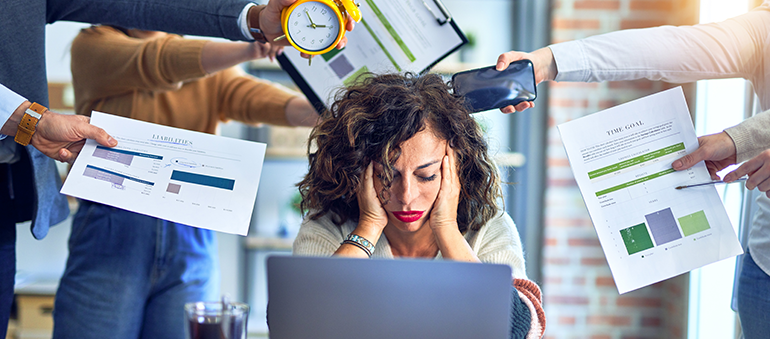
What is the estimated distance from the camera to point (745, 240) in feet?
4.51

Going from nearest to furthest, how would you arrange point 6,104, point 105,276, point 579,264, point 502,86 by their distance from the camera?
point 6,104
point 502,86
point 105,276
point 579,264

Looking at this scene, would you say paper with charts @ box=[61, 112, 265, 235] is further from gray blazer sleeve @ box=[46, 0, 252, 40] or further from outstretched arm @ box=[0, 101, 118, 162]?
gray blazer sleeve @ box=[46, 0, 252, 40]

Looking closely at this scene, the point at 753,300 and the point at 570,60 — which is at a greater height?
the point at 570,60

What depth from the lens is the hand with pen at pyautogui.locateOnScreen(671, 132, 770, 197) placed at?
1.02 meters

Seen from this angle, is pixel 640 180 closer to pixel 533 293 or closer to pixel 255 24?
pixel 533 293

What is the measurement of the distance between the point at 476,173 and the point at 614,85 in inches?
62.1

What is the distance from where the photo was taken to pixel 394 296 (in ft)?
2.40


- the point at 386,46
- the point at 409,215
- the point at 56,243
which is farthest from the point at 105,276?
the point at 56,243

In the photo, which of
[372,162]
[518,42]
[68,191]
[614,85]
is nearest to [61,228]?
[68,191]

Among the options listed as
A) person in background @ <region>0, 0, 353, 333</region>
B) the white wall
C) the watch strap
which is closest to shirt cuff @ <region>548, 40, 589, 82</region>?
person in background @ <region>0, 0, 353, 333</region>

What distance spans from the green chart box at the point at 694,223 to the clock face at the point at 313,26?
0.87 meters

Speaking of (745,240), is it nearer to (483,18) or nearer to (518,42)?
(518,42)

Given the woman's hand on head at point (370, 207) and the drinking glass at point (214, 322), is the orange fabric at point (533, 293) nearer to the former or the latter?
the woman's hand on head at point (370, 207)

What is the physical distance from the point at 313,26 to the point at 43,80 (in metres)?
0.68
